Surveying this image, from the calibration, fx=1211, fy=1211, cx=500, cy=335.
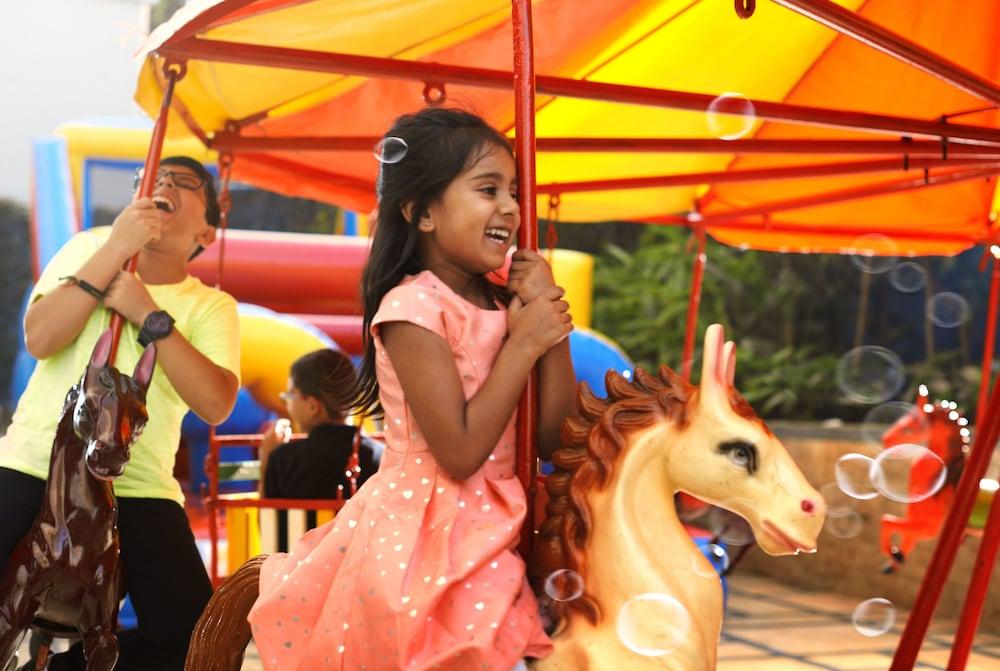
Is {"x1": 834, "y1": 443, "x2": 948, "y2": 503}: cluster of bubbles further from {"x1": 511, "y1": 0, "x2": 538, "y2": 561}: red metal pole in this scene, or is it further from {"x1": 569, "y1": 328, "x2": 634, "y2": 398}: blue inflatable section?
{"x1": 511, "y1": 0, "x2": 538, "y2": 561}: red metal pole

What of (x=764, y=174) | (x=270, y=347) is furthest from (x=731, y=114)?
(x=270, y=347)

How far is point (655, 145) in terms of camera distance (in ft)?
11.7

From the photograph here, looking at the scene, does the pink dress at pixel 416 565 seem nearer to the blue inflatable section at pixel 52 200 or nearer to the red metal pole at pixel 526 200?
the red metal pole at pixel 526 200

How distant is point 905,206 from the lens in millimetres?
4809

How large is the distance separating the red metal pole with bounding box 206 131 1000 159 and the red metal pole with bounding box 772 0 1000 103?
0.74 m

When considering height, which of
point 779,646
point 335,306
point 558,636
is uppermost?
point 558,636

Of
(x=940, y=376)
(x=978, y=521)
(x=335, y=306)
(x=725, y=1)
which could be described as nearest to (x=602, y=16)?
(x=725, y=1)

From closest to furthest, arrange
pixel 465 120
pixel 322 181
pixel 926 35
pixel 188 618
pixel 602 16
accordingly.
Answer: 1. pixel 465 120
2. pixel 188 618
3. pixel 602 16
4. pixel 926 35
5. pixel 322 181

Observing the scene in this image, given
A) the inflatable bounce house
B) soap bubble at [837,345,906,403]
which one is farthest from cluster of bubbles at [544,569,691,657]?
the inflatable bounce house

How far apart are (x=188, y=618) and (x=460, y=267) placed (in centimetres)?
113

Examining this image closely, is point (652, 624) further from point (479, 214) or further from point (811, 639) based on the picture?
point (811, 639)

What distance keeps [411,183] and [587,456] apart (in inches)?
19.1

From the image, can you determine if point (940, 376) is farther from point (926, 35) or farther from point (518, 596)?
point (518, 596)

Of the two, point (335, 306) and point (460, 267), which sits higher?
point (460, 267)
